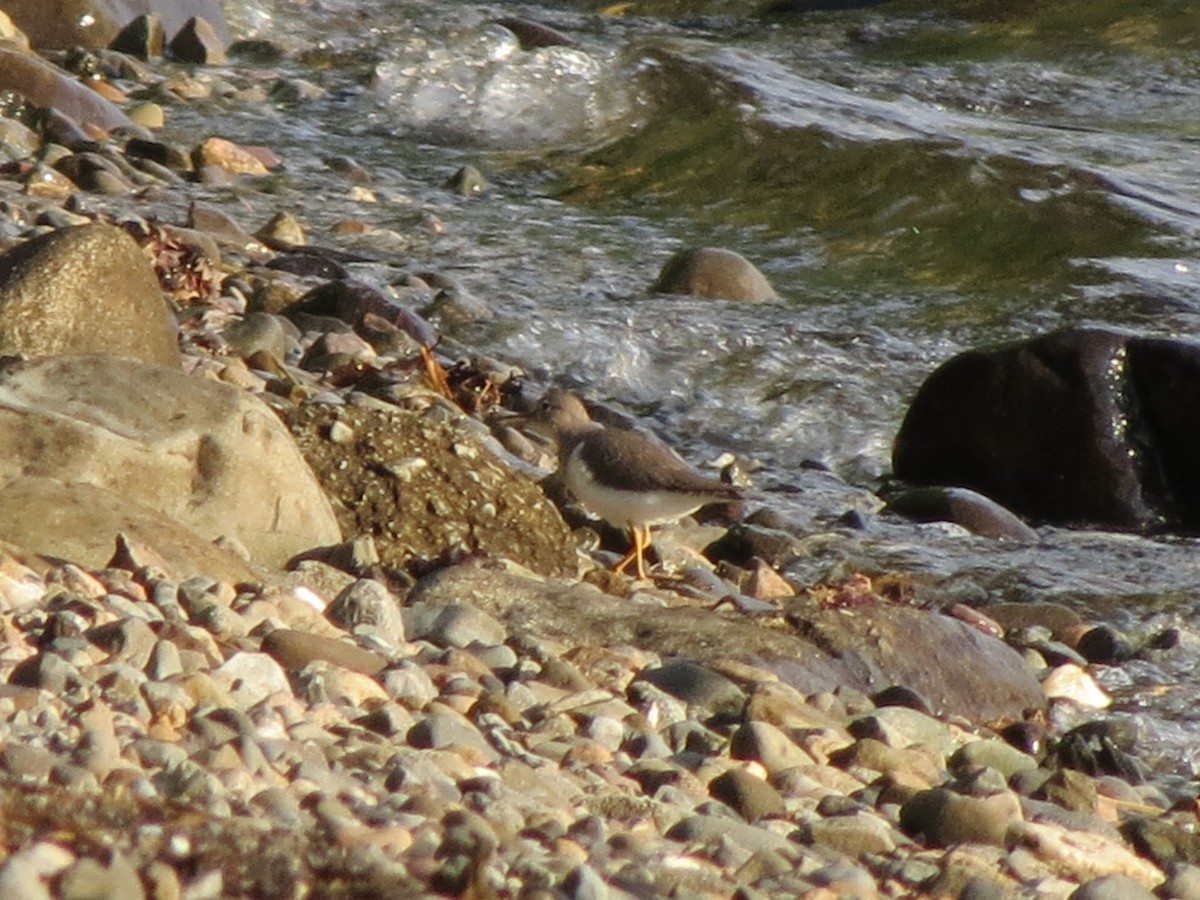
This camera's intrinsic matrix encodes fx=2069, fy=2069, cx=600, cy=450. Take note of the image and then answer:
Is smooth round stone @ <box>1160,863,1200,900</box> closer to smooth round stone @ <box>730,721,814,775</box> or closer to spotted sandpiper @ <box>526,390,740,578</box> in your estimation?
smooth round stone @ <box>730,721,814,775</box>

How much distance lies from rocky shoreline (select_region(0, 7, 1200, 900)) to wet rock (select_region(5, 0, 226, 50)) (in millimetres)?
6567

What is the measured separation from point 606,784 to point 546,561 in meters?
1.80

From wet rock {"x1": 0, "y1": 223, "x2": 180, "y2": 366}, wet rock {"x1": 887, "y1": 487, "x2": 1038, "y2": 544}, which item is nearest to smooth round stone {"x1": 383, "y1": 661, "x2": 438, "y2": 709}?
wet rock {"x1": 0, "y1": 223, "x2": 180, "y2": 366}

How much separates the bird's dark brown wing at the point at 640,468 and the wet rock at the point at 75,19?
7.76m

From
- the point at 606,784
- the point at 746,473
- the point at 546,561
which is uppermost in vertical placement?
the point at 606,784

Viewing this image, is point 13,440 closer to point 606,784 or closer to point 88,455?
point 88,455

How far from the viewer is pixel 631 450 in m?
5.31

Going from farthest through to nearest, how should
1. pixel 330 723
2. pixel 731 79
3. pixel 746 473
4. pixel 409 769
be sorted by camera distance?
pixel 731 79
pixel 746 473
pixel 330 723
pixel 409 769

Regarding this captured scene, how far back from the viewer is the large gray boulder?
13.5ft

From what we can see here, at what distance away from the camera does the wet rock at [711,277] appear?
8516mm

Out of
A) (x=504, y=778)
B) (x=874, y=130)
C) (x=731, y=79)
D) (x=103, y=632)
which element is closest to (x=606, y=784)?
(x=504, y=778)

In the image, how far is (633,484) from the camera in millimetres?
5234

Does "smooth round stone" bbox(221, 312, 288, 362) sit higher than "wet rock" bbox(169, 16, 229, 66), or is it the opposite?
"smooth round stone" bbox(221, 312, 288, 362)

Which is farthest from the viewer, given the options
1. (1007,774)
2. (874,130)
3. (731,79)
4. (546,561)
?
(731,79)
